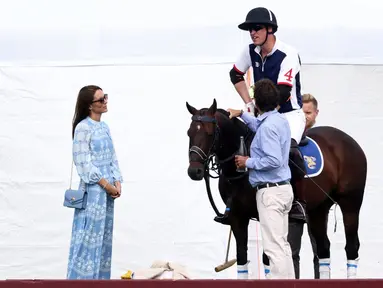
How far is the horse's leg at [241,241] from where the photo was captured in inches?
288

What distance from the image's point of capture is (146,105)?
8.85 metres

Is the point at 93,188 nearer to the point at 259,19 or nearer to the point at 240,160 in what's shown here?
the point at 240,160

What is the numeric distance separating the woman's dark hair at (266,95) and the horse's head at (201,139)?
48 centimetres

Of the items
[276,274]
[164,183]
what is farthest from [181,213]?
[276,274]

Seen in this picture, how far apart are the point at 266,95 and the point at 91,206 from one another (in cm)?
153

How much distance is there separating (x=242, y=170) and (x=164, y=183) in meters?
1.67

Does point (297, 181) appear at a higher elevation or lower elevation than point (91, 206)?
higher

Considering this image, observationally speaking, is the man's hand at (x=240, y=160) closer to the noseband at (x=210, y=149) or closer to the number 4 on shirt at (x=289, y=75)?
the noseband at (x=210, y=149)

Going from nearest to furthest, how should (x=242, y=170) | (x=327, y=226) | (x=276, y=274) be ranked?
(x=276, y=274) < (x=242, y=170) < (x=327, y=226)

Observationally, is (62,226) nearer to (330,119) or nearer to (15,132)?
(15,132)

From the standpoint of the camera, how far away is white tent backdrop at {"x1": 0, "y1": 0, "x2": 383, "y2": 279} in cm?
867

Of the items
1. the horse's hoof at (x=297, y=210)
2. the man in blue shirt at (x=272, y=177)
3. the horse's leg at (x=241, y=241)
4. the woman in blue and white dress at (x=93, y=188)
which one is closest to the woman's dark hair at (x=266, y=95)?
the man in blue shirt at (x=272, y=177)

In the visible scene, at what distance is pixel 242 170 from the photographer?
7.14 meters

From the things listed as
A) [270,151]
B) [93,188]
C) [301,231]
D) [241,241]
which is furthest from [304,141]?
[93,188]
